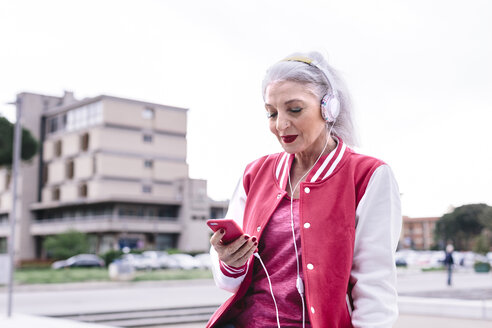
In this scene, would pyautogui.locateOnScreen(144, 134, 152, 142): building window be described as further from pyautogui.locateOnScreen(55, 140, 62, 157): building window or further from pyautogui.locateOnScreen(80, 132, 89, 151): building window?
pyautogui.locateOnScreen(55, 140, 62, 157): building window

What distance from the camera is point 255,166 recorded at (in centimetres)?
242

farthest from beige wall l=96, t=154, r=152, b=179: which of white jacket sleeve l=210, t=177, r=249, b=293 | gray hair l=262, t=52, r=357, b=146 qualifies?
gray hair l=262, t=52, r=357, b=146

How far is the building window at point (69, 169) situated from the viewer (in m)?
60.7

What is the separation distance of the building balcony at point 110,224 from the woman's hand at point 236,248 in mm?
53690

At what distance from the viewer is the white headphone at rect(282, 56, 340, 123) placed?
210cm

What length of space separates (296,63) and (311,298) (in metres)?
0.80

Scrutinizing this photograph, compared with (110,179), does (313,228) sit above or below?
below

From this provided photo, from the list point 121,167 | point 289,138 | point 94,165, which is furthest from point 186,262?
point 289,138

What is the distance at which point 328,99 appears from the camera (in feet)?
6.91

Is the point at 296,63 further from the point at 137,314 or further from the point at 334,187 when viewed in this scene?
the point at 137,314

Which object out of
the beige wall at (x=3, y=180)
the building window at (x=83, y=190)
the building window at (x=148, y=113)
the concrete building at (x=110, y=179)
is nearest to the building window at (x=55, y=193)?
the concrete building at (x=110, y=179)

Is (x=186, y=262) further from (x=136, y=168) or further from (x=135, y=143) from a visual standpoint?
(x=135, y=143)

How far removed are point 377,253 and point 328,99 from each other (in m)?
0.56

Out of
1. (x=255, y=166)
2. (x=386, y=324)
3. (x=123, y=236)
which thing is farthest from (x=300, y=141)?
(x=123, y=236)
